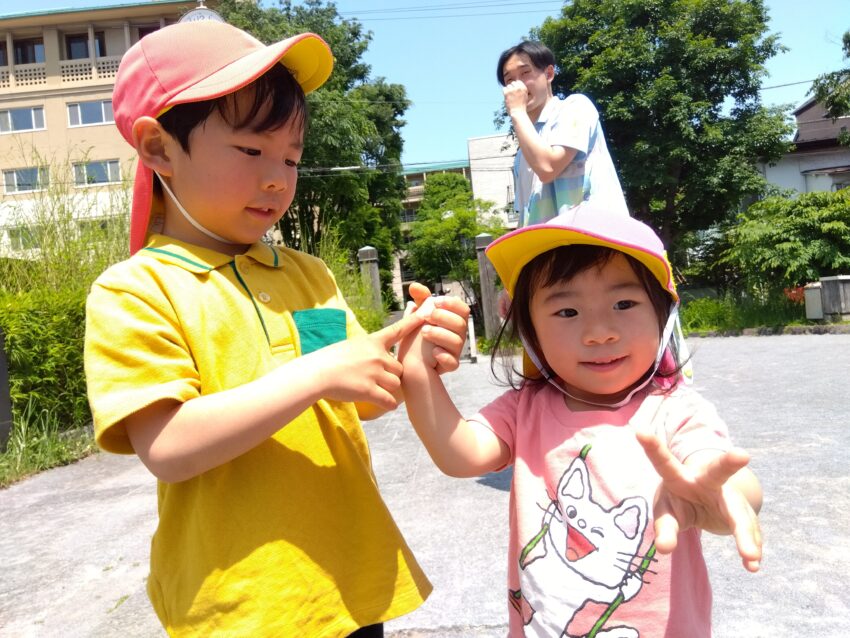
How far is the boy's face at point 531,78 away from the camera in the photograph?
7.02 feet

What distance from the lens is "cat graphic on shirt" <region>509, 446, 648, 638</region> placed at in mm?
1062

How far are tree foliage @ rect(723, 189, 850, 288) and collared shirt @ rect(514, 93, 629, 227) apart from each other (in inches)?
416

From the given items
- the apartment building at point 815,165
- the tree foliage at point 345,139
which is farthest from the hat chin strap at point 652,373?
the apartment building at point 815,165

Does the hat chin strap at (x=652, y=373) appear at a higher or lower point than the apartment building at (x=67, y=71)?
lower

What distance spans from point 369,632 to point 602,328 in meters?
0.66

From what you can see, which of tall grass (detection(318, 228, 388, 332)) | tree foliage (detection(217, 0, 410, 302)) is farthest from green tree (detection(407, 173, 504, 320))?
tall grass (detection(318, 228, 388, 332))

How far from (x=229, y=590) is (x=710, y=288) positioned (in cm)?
1520

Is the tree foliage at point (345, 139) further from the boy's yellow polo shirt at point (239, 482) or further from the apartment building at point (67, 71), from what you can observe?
the boy's yellow polo shirt at point (239, 482)

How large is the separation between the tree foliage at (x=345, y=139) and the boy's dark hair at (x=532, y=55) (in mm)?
17545

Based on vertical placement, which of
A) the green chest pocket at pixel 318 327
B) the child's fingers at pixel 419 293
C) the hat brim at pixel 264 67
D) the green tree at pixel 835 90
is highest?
the green tree at pixel 835 90

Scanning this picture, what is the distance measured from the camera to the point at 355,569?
3.59 feet

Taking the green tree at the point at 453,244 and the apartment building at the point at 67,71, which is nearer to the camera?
the green tree at the point at 453,244

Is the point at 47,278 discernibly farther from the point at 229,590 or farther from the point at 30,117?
the point at 30,117

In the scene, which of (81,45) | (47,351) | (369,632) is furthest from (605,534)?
(81,45)
